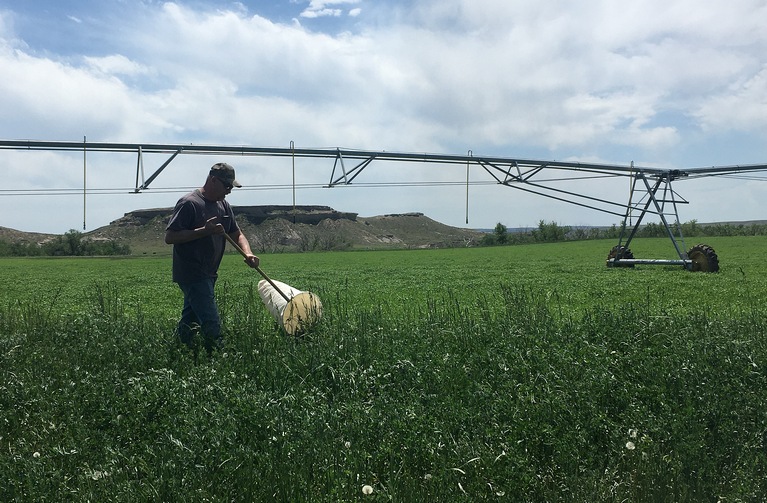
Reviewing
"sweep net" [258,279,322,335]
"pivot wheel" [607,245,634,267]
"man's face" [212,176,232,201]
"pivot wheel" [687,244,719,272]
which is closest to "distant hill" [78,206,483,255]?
"pivot wheel" [607,245,634,267]

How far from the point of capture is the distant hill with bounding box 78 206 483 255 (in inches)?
4567

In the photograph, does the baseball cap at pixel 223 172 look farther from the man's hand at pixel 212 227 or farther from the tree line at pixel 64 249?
the tree line at pixel 64 249

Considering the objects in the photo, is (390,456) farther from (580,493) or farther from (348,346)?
(348,346)

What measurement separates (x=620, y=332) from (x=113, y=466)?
15.9 feet

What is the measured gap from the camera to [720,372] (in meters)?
4.96

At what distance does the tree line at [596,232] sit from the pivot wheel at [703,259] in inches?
1692

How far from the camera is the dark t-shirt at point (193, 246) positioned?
6.27 meters

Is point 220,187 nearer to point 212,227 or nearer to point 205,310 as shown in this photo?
point 212,227

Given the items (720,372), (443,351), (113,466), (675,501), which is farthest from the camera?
(443,351)

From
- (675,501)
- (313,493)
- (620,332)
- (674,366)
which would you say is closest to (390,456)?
(313,493)

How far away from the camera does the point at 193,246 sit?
639cm

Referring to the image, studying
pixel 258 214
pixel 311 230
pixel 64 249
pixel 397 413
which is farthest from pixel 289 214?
pixel 397 413

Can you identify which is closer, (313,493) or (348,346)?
(313,493)

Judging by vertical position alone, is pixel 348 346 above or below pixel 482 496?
above
